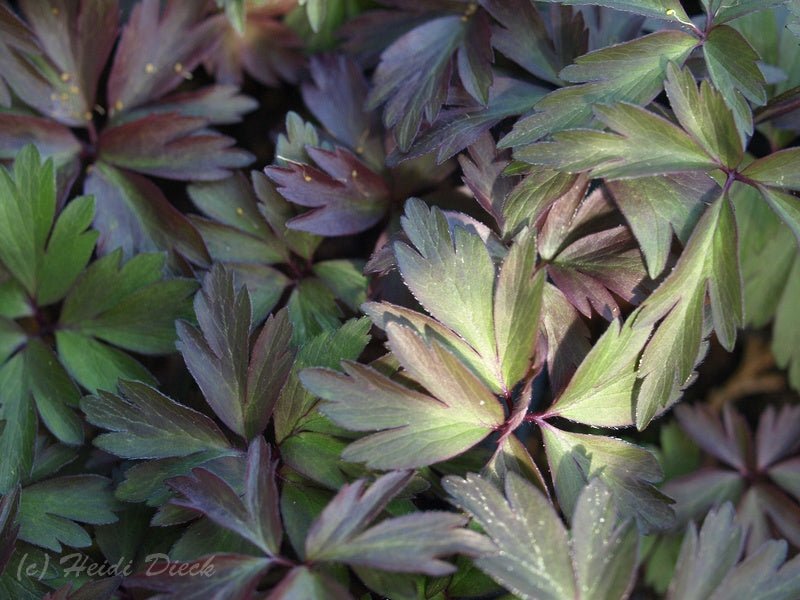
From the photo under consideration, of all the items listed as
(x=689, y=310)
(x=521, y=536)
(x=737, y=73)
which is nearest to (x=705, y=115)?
(x=737, y=73)

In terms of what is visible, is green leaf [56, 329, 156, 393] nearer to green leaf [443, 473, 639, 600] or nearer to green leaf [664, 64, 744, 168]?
green leaf [443, 473, 639, 600]

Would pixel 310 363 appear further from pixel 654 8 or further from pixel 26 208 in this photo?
pixel 654 8

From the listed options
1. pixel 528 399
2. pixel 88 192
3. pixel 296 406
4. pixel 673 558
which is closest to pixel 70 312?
pixel 88 192

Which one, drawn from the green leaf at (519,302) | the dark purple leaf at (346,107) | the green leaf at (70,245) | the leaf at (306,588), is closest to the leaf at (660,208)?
the green leaf at (519,302)

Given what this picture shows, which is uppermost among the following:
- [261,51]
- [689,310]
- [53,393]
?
[261,51]

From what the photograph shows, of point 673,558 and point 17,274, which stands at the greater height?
point 17,274

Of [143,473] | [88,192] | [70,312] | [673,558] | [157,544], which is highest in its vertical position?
Answer: [88,192]

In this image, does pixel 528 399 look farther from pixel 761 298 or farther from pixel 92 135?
pixel 92 135

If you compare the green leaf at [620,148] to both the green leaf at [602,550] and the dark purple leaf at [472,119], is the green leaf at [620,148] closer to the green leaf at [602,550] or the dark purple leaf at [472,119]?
the dark purple leaf at [472,119]
